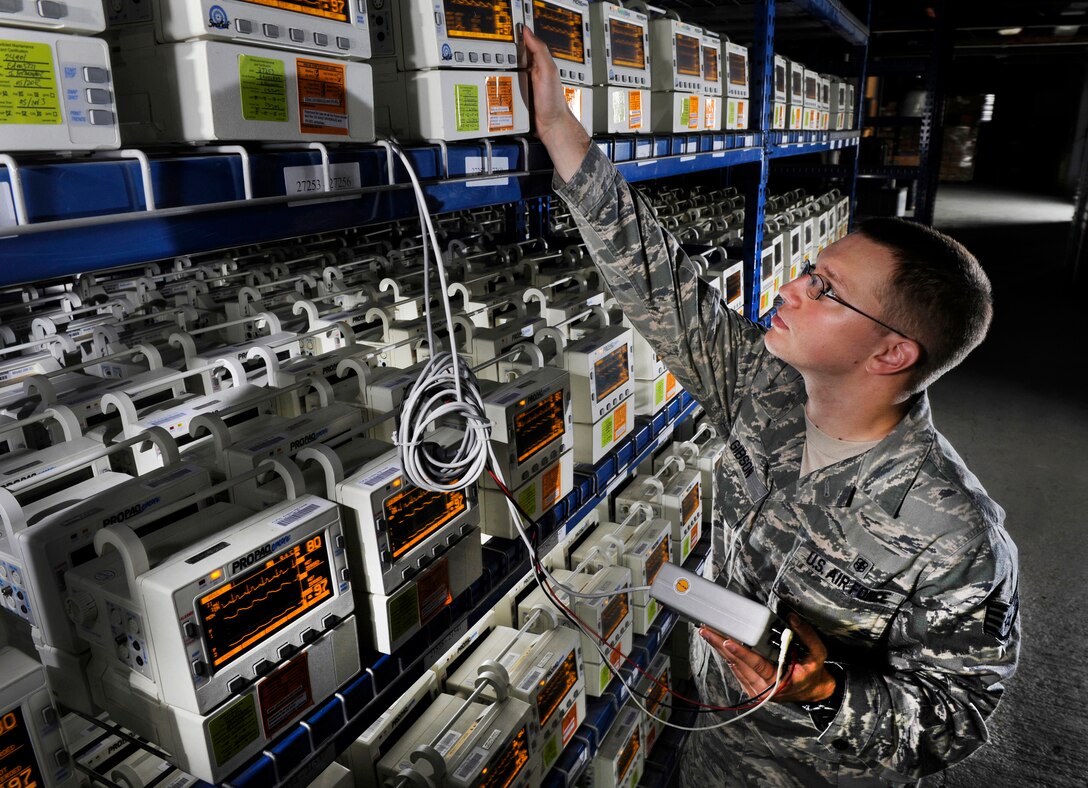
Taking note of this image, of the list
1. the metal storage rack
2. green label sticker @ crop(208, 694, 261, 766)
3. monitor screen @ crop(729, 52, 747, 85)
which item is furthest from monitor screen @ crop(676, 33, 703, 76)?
green label sticker @ crop(208, 694, 261, 766)

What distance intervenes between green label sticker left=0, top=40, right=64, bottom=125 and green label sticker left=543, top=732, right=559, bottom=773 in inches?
75.0

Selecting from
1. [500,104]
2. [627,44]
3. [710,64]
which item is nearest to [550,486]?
[500,104]

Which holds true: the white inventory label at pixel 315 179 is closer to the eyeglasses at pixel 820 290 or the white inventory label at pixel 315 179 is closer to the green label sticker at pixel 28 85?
the green label sticker at pixel 28 85

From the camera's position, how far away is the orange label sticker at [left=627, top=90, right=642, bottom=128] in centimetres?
234

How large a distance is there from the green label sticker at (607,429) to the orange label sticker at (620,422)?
0.02 m

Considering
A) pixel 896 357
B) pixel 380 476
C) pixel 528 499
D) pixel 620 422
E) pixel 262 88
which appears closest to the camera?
pixel 262 88

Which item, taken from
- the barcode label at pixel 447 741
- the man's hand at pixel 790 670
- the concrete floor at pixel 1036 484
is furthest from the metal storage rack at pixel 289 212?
the concrete floor at pixel 1036 484

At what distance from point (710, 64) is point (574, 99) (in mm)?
1170

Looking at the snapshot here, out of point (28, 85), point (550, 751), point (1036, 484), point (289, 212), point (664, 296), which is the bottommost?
point (1036, 484)

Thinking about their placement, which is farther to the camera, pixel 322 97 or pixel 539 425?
pixel 539 425

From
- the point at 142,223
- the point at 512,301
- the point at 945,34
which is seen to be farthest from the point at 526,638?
the point at 945,34

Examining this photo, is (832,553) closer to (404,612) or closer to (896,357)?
(896,357)

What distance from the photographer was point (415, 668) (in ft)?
4.82

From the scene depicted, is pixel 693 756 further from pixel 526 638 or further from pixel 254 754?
pixel 254 754
